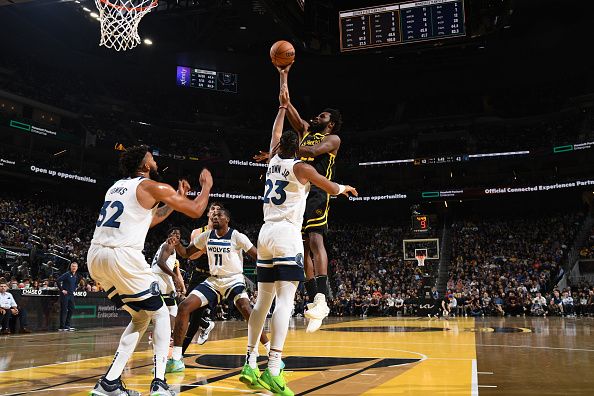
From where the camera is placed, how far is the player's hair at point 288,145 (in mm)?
4785

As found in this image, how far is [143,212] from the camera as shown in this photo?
4.27 meters

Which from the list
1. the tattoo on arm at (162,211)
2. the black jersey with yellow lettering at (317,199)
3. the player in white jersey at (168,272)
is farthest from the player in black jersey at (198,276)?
the tattoo on arm at (162,211)

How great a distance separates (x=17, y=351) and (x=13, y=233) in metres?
14.3

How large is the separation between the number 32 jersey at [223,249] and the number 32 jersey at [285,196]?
1.75 metres

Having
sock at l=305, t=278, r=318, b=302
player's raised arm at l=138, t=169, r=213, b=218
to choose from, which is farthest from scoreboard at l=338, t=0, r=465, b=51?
player's raised arm at l=138, t=169, r=213, b=218

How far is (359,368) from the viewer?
5.95 metres

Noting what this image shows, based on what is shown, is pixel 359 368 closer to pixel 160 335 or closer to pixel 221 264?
pixel 221 264

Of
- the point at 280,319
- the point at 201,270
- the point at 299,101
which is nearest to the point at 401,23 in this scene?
the point at 201,270

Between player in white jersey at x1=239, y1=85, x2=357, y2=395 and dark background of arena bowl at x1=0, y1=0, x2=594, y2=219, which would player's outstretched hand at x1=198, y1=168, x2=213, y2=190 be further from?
dark background of arena bowl at x1=0, y1=0, x2=594, y2=219

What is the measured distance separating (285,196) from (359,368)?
7.93 ft

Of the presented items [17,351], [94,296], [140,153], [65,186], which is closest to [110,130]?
[65,186]

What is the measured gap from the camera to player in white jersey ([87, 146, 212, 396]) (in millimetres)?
4105

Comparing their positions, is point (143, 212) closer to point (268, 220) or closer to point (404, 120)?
point (268, 220)

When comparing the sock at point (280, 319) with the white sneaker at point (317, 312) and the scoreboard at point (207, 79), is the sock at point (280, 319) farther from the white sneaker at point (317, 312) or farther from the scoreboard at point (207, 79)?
the scoreboard at point (207, 79)
